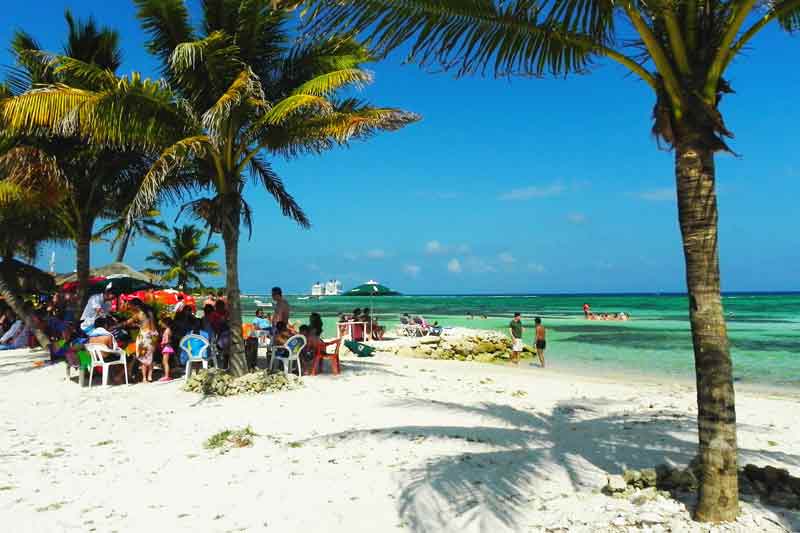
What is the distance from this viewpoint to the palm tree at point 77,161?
11.1 meters

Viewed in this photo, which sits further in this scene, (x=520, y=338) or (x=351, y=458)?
(x=520, y=338)

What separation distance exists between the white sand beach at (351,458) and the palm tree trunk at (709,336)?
0.22 metres

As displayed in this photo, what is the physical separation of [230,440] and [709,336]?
Result: 180 inches

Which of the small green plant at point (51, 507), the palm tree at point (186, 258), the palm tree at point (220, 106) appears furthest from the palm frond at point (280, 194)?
the palm tree at point (186, 258)

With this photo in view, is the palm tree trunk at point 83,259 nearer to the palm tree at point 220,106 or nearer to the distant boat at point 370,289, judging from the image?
the palm tree at point 220,106

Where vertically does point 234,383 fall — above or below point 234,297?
below

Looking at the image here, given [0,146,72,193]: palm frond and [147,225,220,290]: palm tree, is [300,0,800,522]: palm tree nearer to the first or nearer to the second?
[0,146,72,193]: palm frond

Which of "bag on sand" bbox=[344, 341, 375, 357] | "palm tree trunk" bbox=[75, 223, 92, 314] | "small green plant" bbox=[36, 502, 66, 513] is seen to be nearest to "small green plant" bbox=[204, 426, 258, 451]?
"small green plant" bbox=[36, 502, 66, 513]

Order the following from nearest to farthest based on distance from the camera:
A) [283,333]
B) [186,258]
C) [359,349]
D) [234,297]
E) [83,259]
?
1. [234,297]
2. [283,333]
3. [83,259]
4. [359,349]
5. [186,258]

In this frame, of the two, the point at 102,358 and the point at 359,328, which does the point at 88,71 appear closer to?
the point at 102,358

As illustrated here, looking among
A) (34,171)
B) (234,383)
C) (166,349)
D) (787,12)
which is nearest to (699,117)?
(787,12)

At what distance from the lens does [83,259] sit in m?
13.2

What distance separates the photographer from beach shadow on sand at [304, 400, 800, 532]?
4012 mm

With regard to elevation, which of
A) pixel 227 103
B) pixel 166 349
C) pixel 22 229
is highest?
pixel 227 103
